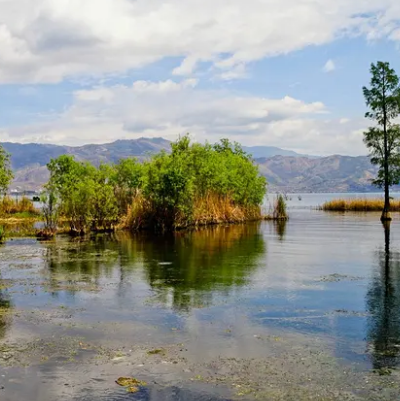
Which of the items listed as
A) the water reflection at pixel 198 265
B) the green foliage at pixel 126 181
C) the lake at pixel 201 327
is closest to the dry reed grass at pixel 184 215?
the green foliage at pixel 126 181

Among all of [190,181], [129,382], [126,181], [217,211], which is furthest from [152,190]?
[129,382]

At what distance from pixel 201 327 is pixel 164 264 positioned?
9.18m

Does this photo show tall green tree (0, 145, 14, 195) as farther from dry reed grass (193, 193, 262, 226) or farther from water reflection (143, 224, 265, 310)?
dry reed grass (193, 193, 262, 226)

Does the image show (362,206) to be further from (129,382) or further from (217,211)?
(129,382)

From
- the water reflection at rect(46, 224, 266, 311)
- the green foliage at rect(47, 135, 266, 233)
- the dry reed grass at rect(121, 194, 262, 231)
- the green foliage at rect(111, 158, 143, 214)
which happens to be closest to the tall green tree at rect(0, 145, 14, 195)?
the green foliage at rect(47, 135, 266, 233)

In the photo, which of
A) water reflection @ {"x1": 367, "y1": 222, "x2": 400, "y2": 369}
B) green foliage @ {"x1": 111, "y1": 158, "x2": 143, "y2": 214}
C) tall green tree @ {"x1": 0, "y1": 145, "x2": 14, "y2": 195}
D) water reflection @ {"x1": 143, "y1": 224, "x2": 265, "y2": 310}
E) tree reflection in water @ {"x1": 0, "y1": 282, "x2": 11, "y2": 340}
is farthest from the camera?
green foliage @ {"x1": 111, "y1": 158, "x2": 143, "y2": 214}

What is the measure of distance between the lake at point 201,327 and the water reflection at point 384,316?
0.03 m

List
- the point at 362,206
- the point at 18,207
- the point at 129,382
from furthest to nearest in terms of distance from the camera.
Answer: the point at 362,206
the point at 18,207
the point at 129,382

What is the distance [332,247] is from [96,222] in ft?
55.3

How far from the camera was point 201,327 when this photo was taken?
36.2 feet

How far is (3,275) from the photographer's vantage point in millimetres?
17844

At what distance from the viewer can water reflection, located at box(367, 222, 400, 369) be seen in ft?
29.7

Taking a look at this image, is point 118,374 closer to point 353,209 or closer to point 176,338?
point 176,338

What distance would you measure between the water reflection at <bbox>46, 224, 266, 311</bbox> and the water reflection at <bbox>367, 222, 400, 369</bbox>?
12.8 ft
